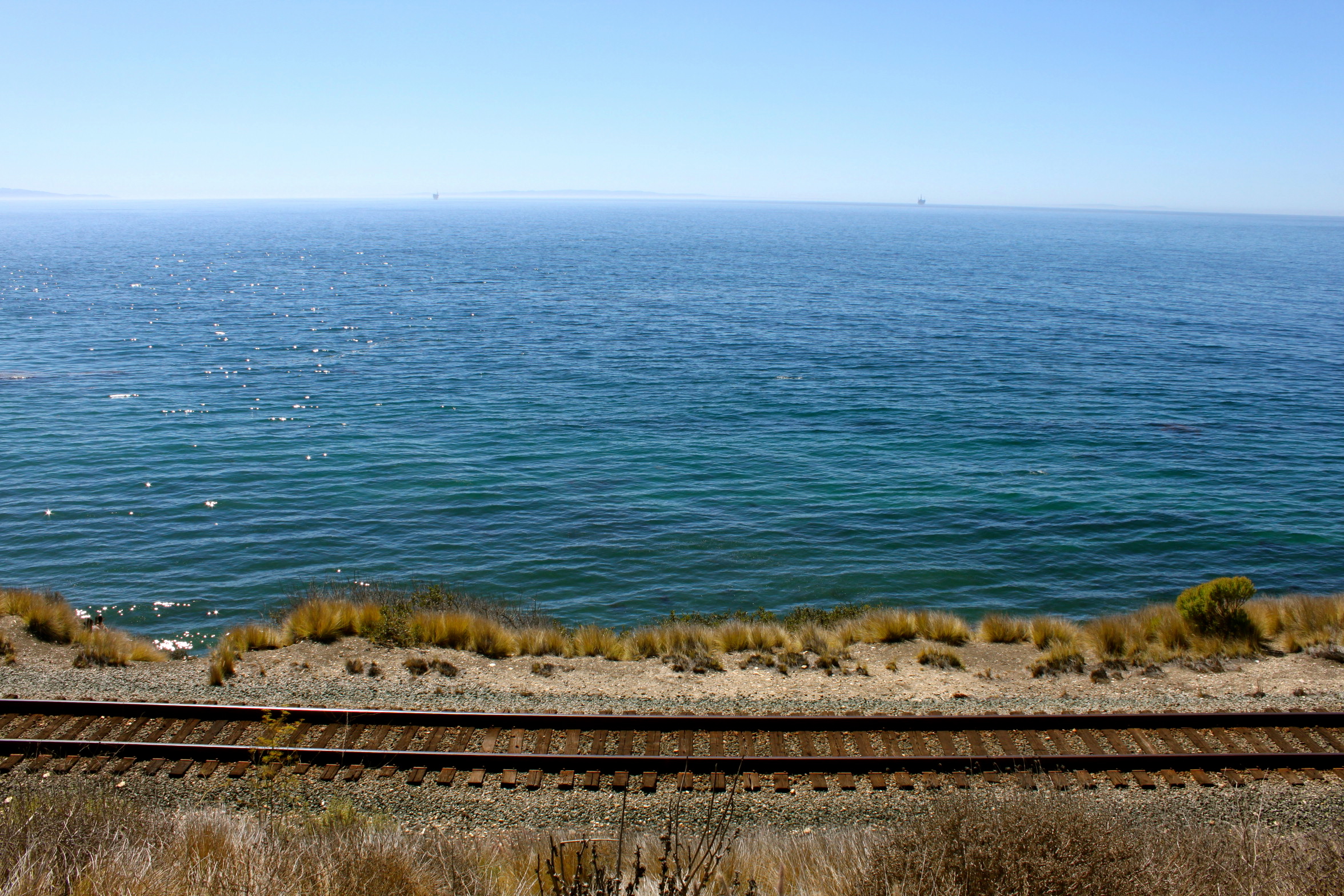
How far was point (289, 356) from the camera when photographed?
156ft

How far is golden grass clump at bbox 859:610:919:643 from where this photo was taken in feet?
53.9

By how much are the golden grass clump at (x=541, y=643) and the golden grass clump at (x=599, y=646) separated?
0.18 metres

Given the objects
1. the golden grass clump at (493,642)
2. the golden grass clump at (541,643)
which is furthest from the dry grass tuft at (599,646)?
the golden grass clump at (493,642)

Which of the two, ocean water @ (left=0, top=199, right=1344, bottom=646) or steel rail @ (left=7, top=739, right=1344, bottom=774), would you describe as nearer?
steel rail @ (left=7, top=739, right=1344, bottom=774)

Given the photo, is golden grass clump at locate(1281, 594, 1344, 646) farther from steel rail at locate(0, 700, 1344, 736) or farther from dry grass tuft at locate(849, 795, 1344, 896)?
dry grass tuft at locate(849, 795, 1344, 896)

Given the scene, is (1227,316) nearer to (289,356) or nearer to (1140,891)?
(289,356)

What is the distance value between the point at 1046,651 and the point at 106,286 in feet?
283

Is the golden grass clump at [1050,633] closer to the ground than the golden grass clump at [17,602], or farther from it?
closer to the ground

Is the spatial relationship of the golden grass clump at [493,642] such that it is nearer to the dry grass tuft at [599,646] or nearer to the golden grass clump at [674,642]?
the dry grass tuft at [599,646]

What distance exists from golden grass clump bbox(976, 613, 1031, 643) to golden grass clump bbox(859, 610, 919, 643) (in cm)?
127

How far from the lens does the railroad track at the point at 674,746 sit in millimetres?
10625

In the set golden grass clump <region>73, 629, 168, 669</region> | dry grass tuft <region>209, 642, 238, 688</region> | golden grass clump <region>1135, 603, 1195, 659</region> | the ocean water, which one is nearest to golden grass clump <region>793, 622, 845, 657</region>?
the ocean water

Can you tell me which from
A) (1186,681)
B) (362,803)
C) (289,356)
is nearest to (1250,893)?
(1186,681)

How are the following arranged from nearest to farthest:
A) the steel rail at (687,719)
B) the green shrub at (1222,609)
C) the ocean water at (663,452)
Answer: the steel rail at (687,719) < the green shrub at (1222,609) < the ocean water at (663,452)
